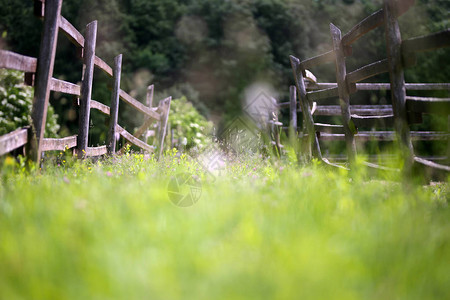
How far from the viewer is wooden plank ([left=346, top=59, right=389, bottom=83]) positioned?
3.60 m

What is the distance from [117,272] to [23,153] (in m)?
2.51

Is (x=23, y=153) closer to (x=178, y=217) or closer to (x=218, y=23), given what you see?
(x=178, y=217)

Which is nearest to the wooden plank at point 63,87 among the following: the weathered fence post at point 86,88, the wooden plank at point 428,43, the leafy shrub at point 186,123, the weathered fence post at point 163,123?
the weathered fence post at point 86,88

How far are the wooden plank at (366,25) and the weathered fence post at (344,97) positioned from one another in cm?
15

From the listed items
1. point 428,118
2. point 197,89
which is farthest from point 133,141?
point 197,89

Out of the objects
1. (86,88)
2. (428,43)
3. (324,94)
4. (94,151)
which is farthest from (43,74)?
(324,94)

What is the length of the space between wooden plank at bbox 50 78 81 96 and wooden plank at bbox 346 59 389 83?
3.10 m

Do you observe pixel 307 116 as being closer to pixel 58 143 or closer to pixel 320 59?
pixel 320 59

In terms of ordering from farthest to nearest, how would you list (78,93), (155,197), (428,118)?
(428,118)
(78,93)
(155,197)

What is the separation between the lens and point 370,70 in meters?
3.88

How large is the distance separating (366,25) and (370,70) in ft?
1.46

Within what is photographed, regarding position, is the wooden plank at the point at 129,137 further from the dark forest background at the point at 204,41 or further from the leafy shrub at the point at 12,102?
the dark forest background at the point at 204,41

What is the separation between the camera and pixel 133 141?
734 centimetres

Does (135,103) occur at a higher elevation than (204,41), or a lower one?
lower
